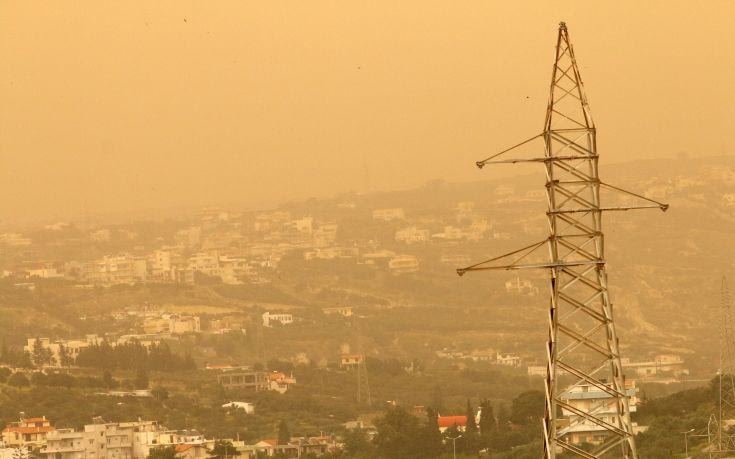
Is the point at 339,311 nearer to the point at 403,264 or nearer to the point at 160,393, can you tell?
the point at 403,264

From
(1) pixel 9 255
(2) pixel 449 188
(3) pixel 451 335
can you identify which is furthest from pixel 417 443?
(2) pixel 449 188

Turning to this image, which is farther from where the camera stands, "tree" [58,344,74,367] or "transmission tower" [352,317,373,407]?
"tree" [58,344,74,367]

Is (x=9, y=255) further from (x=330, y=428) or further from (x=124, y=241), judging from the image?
(x=330, y=428)

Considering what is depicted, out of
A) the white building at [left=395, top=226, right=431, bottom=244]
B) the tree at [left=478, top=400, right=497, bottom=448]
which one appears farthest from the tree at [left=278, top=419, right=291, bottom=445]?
the white building at [left=395, top=226, right=431, bottom=244]

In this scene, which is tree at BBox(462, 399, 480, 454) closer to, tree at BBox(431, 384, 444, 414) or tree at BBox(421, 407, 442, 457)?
tree at BBox(421, 407, 442, 457)

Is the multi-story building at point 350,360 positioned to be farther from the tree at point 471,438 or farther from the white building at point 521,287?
the tree at point 471,438
